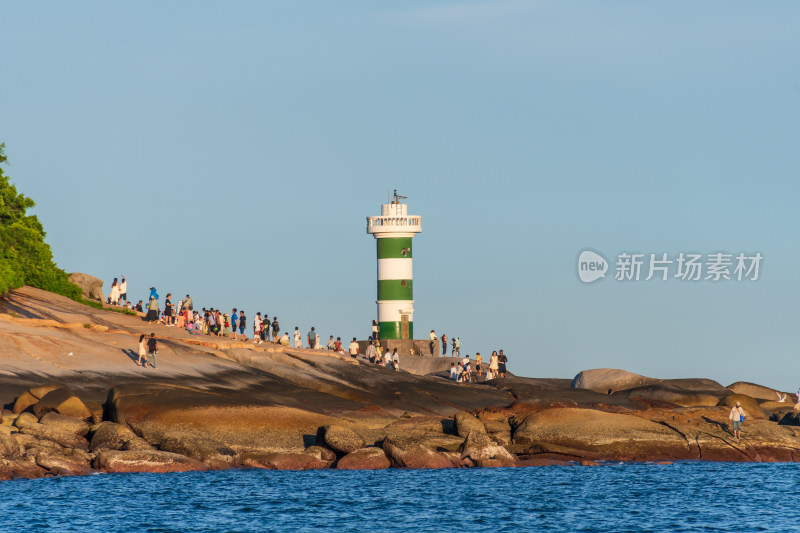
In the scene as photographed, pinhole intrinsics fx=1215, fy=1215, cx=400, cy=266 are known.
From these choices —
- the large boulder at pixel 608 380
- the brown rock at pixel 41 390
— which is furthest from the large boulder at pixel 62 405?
the large boulder at pixel 608 380

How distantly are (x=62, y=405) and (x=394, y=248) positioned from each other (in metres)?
29.7

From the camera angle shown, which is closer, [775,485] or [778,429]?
[775,485]

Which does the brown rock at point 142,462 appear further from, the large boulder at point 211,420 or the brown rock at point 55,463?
the large boulder at point 211,420

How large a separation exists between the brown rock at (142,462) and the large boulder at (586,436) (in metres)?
11.6

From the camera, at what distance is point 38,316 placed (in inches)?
2030

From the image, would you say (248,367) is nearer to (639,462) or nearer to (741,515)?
(639,462)

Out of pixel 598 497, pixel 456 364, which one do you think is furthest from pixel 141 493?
pixel 456 364

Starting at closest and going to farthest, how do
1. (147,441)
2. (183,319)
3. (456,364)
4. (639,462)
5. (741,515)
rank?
(741,515)
(147,441)
(639,462)
(183,319)
(456,364)

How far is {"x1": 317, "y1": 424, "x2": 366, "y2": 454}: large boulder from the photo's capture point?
39856 mm

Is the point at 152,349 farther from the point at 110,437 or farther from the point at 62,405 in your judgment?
the point at 110,437

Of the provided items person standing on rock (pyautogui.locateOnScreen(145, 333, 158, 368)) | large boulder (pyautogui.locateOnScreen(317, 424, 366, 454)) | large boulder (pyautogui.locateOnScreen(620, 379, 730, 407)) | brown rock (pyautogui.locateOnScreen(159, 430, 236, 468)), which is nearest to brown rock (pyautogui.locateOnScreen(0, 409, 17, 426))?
brown rock (pyautogui.locateOnScreen(159, 430, 236, 468))

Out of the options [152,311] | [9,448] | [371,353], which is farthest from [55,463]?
[371,353]

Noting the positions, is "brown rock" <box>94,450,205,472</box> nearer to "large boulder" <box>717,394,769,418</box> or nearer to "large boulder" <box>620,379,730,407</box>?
"large boulder" <box>717,394,769,418</box>

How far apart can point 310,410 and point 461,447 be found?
6186 millimetres
